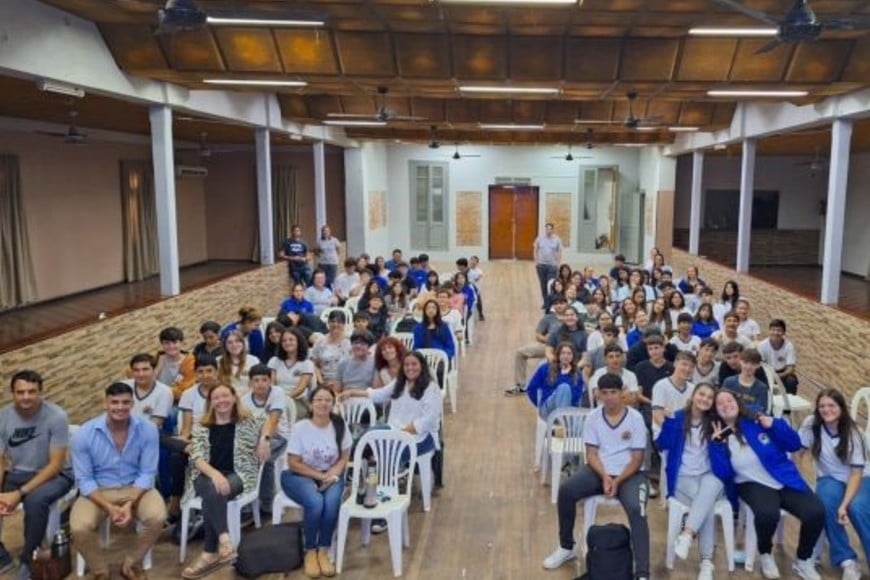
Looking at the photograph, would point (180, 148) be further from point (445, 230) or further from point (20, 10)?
point (20, 10)

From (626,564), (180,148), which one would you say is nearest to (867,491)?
(626,564)

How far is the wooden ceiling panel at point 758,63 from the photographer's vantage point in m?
7.09

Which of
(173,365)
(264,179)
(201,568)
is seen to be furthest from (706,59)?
(264,179)

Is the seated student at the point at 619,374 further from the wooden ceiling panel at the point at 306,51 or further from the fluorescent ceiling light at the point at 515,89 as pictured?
the wooden ceiling panel at the point at 306,51

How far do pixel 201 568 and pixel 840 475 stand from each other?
3.64m

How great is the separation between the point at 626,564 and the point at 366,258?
765cm

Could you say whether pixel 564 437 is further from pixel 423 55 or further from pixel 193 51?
pixel 193 51

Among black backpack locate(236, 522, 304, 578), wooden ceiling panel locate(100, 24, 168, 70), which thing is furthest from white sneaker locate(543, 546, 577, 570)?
wooden ceiling panel locate(100, 24, 168, 70)

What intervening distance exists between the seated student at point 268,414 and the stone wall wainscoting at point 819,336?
5473mm

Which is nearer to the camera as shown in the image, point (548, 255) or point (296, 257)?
point (296, 257)

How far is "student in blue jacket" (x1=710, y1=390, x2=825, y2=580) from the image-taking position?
14.2 feet

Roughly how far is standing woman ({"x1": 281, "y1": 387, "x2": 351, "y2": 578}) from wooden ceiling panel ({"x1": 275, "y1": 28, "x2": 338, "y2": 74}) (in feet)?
12.4

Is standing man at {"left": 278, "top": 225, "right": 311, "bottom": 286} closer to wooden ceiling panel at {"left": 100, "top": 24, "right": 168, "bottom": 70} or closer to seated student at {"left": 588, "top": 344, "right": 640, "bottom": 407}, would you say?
wooden ceiling panel at {"left": 100, "top": 24, "right": 168, "bottom": 70}

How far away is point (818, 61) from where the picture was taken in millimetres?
7180
